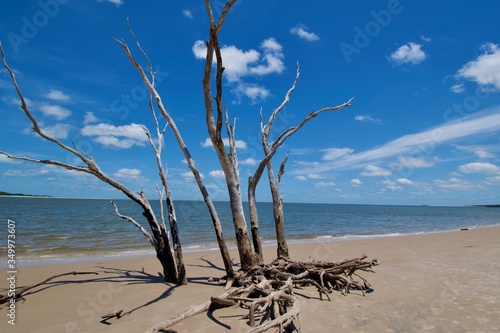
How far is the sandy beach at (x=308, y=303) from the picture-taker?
4422mm

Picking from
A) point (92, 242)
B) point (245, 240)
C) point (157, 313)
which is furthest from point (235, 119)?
point (92, 242)

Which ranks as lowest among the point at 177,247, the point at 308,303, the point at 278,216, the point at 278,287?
the point at 308,303

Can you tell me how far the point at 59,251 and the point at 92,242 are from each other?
3153 millimetres

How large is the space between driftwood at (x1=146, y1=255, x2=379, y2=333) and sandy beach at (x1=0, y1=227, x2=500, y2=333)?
17cm

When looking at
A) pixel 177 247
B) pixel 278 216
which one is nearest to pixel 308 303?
pixel 177 247

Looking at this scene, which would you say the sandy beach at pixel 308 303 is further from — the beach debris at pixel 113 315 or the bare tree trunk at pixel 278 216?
the bare tree trunk at pixel 278 216

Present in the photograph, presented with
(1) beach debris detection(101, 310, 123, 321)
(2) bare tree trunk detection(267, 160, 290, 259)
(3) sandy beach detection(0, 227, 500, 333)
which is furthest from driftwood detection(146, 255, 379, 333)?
(1) beach debris detection(101, 310, 123, 321)

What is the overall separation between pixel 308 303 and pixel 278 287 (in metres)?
0.70

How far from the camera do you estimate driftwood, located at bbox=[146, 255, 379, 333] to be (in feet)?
13.7

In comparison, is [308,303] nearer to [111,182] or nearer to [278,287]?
[278,287]

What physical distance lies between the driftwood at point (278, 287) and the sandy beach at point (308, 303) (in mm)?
169

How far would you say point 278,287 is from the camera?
5.83 meters

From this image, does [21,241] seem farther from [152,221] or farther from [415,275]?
[415,275]

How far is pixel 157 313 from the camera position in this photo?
5020mm
